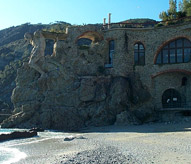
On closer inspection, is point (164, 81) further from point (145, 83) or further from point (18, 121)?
point (18, 121)

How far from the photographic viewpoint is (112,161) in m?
11.7

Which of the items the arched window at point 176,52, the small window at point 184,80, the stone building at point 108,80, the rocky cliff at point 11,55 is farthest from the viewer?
the rocky cliff at point 11,55

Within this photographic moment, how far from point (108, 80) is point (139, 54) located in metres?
5.66

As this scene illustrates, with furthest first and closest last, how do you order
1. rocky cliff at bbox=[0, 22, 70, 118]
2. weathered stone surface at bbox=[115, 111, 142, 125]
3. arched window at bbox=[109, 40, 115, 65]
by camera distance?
rocky cliff at bbox=[0, 22, 70, 118]
arched window at bbox=[109, 40, 115, 65]
weathered stone surface at bbox=[115, 111, 142, 125]

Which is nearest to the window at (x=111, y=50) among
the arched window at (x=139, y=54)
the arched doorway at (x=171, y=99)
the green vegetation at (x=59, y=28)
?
the arched window at (x=139, y=54)

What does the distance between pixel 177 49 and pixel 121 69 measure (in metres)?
7.21

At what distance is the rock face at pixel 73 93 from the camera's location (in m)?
28.8

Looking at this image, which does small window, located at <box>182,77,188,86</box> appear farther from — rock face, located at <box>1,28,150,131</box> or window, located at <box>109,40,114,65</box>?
window, located at <box>109,40,114,65</box>

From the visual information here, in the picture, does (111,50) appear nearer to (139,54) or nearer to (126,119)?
(139,54)

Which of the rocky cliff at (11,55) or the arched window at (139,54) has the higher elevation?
the rocky cliff at (11,55)

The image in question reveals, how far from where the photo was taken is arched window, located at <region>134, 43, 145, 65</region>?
1300 inches

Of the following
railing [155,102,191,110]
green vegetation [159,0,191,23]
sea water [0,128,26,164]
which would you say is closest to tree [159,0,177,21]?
green vegetation [159,0,191,23]

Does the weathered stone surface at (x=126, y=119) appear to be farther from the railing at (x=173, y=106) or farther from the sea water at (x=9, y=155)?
the sea water at (x=9, y=155)

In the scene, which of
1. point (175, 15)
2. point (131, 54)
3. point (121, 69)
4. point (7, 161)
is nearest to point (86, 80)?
point (121, 69)
